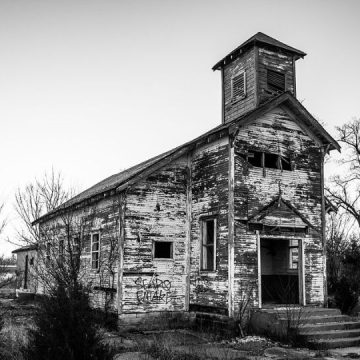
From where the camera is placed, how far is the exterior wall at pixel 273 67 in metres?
17.1

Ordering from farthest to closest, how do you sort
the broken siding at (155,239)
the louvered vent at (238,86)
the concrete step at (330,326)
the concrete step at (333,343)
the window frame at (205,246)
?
1. the louvered vent at (238,86)
2. the broken siding at (155,239)
3. the window frame at (205,246)
4. the concrete step at (330,326)
5. the concrete step at (333,343)

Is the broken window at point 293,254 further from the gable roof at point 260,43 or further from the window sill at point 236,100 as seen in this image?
the gable roof at point 260,43

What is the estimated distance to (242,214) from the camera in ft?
48.8

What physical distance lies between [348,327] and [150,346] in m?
6.25

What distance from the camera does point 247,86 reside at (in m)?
17.5

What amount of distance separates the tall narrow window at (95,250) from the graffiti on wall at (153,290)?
10.5 feet

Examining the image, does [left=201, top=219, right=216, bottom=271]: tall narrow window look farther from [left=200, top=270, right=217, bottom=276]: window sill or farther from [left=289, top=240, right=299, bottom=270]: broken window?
[left=289, top=240, right=299, bottom=270]: broken window

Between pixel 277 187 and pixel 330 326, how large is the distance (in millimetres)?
4700

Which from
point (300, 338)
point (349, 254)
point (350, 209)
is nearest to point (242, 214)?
point (300, 338)

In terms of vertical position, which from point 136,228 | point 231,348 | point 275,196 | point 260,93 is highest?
point 260,93

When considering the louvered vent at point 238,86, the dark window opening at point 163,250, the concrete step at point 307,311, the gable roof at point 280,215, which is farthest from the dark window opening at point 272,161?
the concrete step at point 307,311

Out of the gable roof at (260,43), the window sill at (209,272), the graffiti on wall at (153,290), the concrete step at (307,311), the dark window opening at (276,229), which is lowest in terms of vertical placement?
the concrete step at (307,311)

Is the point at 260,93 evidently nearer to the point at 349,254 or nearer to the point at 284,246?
the point at 284,246

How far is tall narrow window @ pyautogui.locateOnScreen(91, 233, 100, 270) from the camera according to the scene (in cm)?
1819
